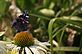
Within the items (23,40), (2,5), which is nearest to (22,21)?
(23,40)

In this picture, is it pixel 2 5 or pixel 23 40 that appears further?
pixel 2 5

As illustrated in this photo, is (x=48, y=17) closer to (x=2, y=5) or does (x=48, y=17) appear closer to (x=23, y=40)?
(x=2, y=5)

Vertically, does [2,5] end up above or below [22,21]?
below

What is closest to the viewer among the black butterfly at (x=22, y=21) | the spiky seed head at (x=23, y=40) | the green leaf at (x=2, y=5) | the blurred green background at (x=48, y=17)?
the spiky seed head at (x=23, y=40)

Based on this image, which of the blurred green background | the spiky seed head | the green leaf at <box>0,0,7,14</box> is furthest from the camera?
the green leaf at <box>0,0,7,14</box>

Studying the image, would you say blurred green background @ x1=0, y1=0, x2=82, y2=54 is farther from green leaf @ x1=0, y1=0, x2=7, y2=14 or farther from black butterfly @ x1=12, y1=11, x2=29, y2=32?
black butterfly @ x1=12, y1=11, x2=29, y2=32

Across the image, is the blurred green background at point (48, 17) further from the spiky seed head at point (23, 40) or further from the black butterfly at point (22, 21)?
the spiky seed head at point (23, 40)

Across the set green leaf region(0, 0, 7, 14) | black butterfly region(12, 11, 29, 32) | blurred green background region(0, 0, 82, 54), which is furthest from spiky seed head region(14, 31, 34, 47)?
green leaf region(0, 0, 7, 14)

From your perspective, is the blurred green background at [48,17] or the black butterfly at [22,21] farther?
the blurred green background at [48,17]

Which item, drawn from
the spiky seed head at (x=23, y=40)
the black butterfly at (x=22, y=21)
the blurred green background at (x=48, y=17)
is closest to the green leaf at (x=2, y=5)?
the blurred green background at (x=48, y=17)

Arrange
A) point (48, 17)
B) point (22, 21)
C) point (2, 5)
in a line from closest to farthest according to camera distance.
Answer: point (22, 21)
point (48, 17)
point (2, 5)

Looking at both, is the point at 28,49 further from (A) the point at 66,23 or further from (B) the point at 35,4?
(B) the point at 35,4
